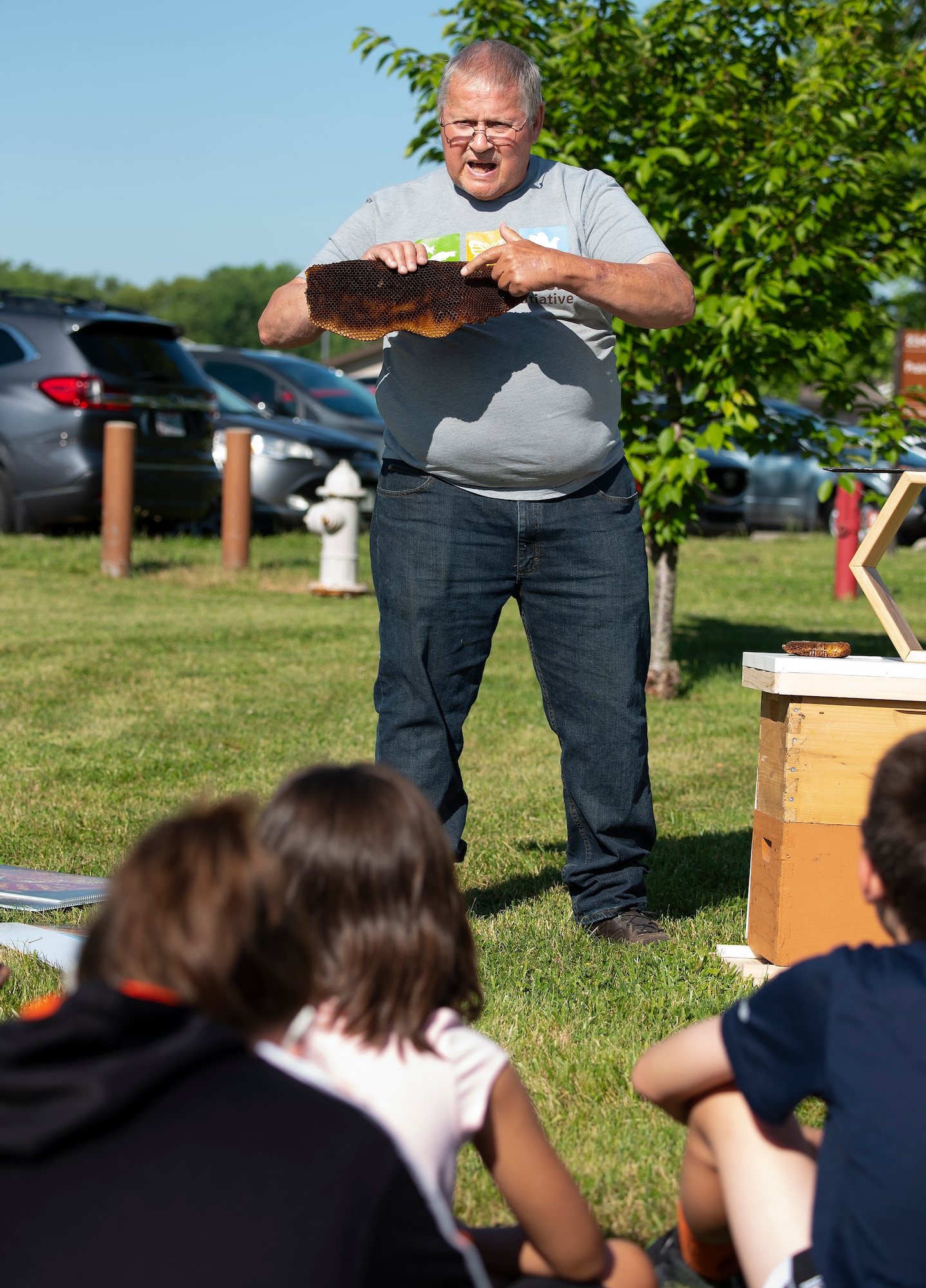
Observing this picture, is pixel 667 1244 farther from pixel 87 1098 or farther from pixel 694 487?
pixel 694 487

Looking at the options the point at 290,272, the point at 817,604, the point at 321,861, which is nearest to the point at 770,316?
the point at 817,604

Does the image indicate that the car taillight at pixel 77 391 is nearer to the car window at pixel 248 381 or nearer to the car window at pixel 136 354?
the car window at pixel 136 354

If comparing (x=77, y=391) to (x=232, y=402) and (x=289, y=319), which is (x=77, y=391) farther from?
(x=289, y=319)

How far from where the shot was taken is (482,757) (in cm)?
576

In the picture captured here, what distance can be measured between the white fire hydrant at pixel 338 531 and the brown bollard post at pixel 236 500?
617 mm

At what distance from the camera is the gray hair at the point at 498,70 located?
3045 mm

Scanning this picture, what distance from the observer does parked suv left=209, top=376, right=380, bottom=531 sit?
494 inches

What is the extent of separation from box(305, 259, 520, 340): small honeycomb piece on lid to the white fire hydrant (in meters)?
7.04

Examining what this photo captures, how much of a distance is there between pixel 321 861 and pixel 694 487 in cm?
567

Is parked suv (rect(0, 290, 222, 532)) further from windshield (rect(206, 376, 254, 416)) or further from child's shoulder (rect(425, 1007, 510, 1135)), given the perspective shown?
child's shoulder (rect(425, 1007, 510, 1135))

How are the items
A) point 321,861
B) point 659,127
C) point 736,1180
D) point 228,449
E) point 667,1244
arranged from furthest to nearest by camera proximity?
1. point 228,449
2. point 659,127
3. point 667,1244
4. point 736,1180
5. point 321,861

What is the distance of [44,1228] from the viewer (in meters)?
1.15

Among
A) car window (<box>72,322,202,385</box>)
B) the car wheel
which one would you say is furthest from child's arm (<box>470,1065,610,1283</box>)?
the car wheel

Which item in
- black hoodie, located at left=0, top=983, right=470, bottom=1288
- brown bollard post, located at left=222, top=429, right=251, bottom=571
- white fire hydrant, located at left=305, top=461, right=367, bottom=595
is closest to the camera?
black hoodie, located at left=0, top=983, right=470, bottom=1288
